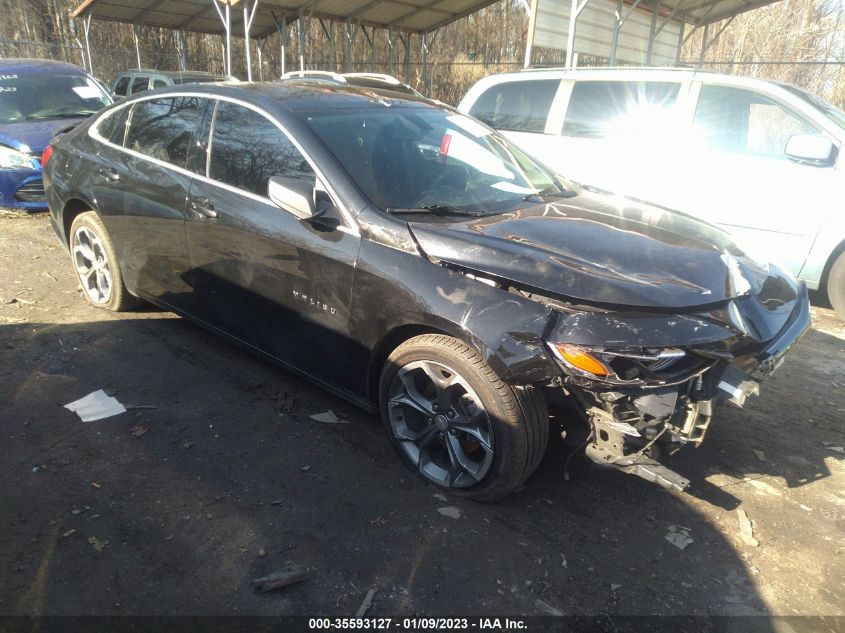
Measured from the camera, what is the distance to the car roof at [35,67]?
863 centimetres

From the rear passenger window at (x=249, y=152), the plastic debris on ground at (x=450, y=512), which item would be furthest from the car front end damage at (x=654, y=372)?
the rear passenger window at (x=249, y=152)

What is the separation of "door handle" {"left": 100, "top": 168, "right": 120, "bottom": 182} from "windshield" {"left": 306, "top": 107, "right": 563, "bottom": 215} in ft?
5.81

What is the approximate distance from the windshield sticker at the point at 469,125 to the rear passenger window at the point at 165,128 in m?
1.65

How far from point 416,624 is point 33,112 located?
8933 mm

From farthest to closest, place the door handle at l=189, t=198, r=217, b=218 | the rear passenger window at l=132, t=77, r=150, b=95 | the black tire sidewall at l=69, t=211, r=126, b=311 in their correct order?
1. the rear passenger window at l=132, t=77, r=150, b=95
2. the black tire sidewall at l=69, t=211, r=126, b=311
3. the door handle at l=189, t=198, r=217, b=218

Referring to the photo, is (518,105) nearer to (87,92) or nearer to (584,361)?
(584,361)

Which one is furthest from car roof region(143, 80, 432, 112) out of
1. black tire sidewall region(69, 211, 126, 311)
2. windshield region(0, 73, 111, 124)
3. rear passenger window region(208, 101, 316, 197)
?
windshield region(0, 73, 111, 124)

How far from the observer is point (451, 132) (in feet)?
13.0

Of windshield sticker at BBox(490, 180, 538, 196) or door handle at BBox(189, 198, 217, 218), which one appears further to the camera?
windshield sticker at BBox(490, 180, 538, 196)

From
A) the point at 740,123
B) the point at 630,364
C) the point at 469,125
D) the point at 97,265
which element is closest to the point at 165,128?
the point at 97,265

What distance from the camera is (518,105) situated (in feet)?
23.1

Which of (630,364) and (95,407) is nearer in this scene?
(630,364)

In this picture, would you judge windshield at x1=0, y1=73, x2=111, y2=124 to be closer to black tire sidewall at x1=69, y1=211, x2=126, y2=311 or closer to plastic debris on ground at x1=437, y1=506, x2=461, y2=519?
black tire sidewall at x1=69, y1=211, x2=126, y2=311

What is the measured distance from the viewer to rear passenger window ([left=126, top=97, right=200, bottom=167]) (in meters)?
3.94
